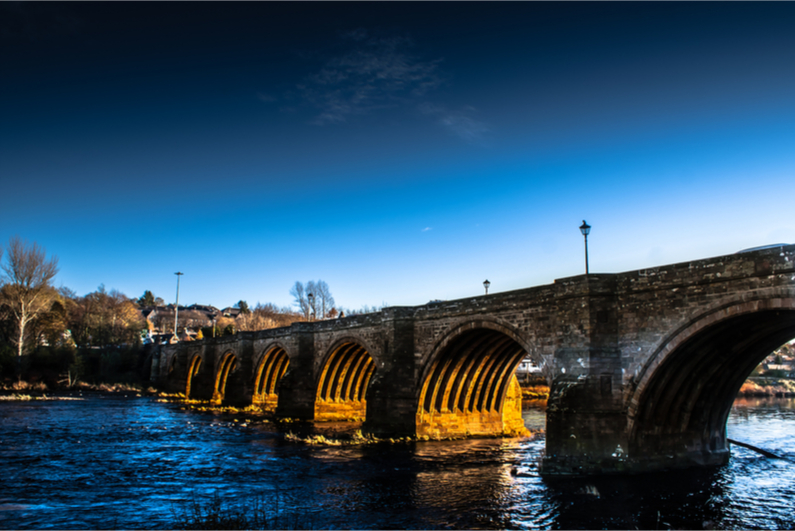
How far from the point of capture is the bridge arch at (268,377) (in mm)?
→ 42500

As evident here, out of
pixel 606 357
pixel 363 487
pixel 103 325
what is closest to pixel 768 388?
pixel 606 357

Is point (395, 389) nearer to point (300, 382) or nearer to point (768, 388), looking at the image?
point (300, 382)

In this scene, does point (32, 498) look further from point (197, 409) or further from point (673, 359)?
point (197, 409)

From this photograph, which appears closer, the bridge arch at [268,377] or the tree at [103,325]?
the bridge arch at [268,377]

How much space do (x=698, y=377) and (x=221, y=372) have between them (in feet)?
149

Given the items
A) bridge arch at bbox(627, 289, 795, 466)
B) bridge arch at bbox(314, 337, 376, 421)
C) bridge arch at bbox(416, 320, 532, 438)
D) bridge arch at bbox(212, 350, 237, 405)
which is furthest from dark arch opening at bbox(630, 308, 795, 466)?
bridge arch at bbox(212, 350, 237, 405)

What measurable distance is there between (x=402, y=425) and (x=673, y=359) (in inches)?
507

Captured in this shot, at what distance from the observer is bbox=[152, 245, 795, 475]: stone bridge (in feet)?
49.0

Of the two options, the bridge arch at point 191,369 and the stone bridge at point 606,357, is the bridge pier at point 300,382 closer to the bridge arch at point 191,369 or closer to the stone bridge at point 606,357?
the stone bridge at point 606,357

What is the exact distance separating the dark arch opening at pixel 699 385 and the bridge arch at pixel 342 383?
63.2 feet

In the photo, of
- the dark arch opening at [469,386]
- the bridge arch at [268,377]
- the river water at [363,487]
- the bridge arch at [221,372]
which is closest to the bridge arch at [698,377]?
the river water at [363,487]

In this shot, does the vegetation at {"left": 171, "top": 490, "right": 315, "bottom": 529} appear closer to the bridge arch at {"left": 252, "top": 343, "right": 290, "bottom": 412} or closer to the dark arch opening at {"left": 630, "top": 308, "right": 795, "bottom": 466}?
the dark arch opening at {"left": 630, "top": 308, "right": 795, "bottom": 466}

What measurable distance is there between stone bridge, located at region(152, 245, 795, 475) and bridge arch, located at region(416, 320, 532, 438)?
0.20ft

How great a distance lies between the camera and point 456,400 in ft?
84.9
